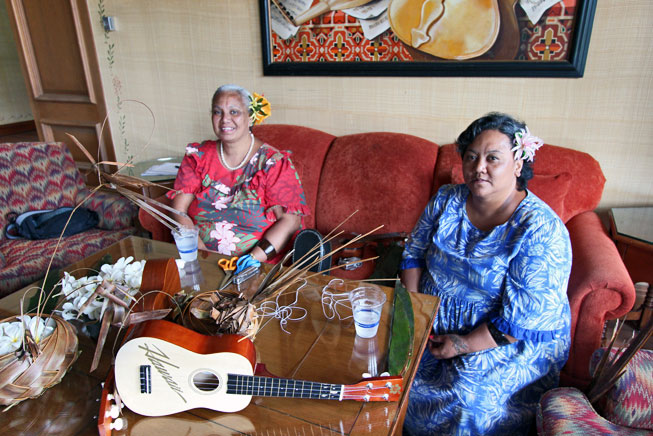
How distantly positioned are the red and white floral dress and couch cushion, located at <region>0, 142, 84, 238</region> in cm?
106

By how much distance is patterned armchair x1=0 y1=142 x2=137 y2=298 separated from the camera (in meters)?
2.07

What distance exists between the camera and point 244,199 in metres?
1.96

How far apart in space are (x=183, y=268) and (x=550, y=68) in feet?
5.96

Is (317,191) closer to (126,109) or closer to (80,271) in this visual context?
(80,271)

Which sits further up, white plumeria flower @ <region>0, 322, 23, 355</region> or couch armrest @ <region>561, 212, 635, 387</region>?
white plumeria flower @ <region>0, 322, 23, 355</region>

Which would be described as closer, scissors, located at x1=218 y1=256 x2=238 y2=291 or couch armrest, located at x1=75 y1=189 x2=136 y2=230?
scissors, located at x1=218 y1=256 x2=238 y2=291

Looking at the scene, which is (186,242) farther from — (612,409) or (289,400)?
(612,409)

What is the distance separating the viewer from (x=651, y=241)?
1.58 m

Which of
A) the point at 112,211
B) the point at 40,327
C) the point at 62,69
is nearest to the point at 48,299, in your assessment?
the point at 40,327

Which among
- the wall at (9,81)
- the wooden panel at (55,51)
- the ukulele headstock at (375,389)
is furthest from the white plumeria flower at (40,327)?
the wall at (9,81)

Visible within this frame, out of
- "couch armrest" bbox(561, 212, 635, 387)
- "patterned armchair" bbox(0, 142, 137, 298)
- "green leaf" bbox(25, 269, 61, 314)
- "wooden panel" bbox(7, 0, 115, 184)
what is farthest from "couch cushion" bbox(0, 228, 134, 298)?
"couch armrest" bbox(561, 212, 635, 387)

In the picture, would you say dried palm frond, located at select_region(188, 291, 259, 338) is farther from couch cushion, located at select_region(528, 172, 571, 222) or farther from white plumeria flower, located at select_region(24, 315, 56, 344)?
couch cushion, located at select_region(528, 172, 571, 222)

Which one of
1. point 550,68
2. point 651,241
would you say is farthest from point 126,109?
point 651,241

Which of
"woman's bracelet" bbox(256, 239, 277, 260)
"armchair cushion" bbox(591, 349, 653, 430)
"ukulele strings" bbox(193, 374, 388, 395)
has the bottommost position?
"armchair cushion" bbox(591, 349, 653, 430)
